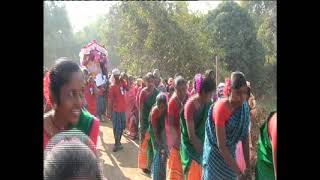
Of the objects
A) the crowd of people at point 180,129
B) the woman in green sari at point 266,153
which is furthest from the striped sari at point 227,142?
the woman in green sari at point 266,153

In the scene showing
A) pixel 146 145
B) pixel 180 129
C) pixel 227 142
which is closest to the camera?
pixel 227 142

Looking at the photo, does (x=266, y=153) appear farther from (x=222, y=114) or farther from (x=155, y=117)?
(x=155, y=117)

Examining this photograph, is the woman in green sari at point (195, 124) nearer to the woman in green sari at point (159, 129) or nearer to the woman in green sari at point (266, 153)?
the woman in green sari at point (159, 129)

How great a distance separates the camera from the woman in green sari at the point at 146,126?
695 centimetres

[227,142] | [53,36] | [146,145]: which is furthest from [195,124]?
[53,36]

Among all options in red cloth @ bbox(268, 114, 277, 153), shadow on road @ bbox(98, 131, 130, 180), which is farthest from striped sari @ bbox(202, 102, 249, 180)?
shadow on road @ bbox(98, 131, 130, 180)

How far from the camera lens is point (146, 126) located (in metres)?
7.12

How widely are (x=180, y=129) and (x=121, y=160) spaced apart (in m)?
3.83

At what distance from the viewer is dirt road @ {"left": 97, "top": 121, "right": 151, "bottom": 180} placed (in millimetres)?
7086

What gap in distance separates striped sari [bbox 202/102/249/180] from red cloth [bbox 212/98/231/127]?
0.16ft

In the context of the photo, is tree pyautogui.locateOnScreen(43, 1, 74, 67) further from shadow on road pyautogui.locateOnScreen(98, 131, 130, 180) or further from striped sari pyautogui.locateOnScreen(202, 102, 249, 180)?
shadow on road pyautogui.locateOnScreen(98, 131, 130, 180)
